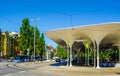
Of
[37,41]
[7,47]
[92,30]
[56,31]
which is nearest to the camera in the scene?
[92,30]

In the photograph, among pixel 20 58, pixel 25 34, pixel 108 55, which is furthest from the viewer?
pixel 108 55

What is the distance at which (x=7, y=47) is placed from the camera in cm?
11562

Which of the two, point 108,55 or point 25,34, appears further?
point 108,55

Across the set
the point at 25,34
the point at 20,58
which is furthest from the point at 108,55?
the point at 20,58

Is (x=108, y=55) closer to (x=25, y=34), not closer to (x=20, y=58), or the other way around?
(x=25, y=34)

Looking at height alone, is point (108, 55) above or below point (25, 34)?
below

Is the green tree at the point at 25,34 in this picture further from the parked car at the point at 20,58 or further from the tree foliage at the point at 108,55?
the tree foliage at the point at 108,55

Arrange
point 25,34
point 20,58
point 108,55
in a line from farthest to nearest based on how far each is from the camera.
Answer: point 108,55
point 25,34
point 20,58

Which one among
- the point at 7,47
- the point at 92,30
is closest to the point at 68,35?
the point at 92,30

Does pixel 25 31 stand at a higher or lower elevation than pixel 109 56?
higher

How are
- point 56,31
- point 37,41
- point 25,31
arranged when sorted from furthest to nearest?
1. point 37,41
2. point 25,31
3. point 56,31

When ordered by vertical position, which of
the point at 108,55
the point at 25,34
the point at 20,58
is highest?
the point at 25,34

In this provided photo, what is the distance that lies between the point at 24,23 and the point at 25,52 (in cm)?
910

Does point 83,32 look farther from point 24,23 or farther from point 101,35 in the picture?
point 24,23
